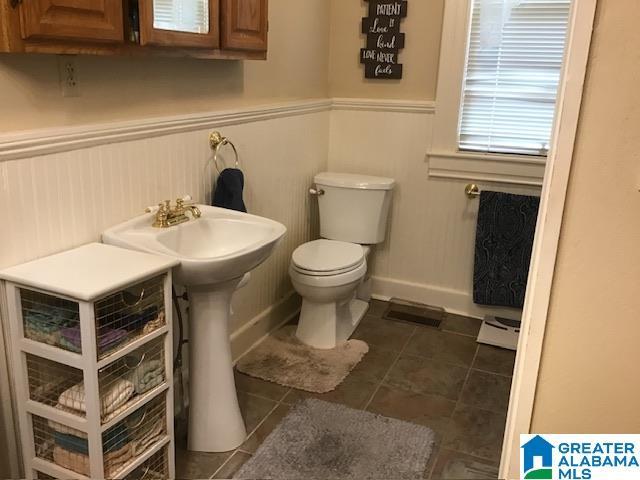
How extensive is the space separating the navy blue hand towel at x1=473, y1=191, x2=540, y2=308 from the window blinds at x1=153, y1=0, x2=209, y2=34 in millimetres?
1748

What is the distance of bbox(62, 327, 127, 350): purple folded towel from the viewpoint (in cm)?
145

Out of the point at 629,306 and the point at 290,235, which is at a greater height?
the point at 629,306

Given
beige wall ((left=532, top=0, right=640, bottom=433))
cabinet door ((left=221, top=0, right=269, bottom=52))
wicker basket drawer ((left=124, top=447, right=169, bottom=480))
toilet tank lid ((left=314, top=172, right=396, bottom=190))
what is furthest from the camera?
toilet tank lid ((left=314, top=172, right=396, bottom=190))

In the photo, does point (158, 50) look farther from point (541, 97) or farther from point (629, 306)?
point (541, 97)

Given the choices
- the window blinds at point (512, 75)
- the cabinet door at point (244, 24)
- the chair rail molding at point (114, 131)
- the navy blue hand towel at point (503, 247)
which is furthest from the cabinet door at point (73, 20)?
the navy blue hand towel at point (503, 247)

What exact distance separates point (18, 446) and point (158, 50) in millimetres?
1223

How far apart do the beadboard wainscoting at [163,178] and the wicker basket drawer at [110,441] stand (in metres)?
0.21

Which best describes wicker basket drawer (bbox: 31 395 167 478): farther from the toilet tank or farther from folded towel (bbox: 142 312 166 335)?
the toilet tank

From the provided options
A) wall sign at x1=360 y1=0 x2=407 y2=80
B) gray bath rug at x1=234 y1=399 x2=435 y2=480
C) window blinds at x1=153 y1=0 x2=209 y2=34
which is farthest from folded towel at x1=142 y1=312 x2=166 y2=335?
wall sign at x1=360 y1=0 x2=407 y2=80

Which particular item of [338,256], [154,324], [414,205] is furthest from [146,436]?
[414,205]

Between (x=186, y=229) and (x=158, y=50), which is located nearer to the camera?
(x=158, y=50)

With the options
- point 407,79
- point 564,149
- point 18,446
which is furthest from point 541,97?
point 18,446

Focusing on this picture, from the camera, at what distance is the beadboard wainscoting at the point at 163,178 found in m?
1.52

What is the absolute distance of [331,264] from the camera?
2695 millimetres
